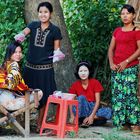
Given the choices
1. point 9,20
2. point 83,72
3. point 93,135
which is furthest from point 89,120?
point 9,20

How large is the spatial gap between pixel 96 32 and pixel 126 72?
2123 millimetres

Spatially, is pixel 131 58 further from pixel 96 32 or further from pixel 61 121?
pixel 96 32

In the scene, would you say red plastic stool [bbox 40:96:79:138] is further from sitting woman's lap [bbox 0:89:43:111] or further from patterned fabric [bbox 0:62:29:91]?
patterned fabric [bbox 0:62:29:91]

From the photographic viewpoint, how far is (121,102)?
7.20 m

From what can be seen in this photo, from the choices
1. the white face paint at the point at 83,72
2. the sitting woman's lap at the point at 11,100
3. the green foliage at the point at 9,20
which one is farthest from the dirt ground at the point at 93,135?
the green foliage at the point at 9,20

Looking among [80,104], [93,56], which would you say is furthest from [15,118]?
[93,56]

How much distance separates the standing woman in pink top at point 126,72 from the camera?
7.05m

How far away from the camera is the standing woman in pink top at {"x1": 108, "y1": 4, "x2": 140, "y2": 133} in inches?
278

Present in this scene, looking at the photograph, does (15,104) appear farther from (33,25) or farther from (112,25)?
(112,25)

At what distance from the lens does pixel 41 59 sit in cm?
682

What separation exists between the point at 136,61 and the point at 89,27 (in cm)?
219

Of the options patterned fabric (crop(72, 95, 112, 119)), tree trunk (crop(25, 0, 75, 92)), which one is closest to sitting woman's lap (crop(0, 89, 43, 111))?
patterned fabric (crop(72, 95, 112, 119))

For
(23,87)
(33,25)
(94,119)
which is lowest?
(94,119)

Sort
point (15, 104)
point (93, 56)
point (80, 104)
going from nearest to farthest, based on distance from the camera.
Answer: point (15, 104) < point (80, 104) < point (93, 56)
